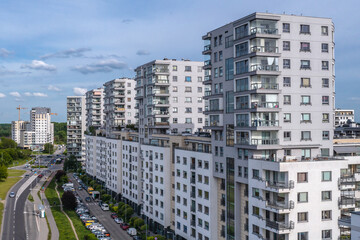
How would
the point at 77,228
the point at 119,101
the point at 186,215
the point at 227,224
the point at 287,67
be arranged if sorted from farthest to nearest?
the point at 119,101
the point at 77,228
the point at 186,215
the point at 227,224
the point at 287,67

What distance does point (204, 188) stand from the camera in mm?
67000

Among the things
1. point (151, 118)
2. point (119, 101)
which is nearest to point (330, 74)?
point (151, 118)

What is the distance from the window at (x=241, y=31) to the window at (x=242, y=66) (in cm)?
391

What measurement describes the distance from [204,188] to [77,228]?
39969 mm

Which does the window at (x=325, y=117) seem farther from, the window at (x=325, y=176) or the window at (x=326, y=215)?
the window at (x=326, y=215)

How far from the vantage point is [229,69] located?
60406 millimetres

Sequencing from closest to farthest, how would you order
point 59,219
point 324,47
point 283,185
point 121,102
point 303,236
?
point 283,185
point 303,236
point 324,47
point 59,219
point 121,102

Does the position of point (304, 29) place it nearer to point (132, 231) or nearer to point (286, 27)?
point (286, 27)

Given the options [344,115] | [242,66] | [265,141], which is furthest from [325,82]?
[344,115]

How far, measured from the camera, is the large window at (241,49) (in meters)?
55.2

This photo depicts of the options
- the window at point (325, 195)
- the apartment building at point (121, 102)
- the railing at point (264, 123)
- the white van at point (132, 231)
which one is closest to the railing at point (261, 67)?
the railing at point (264, 123)

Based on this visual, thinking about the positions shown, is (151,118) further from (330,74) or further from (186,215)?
(330,74)

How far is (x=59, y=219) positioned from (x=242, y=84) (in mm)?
67057

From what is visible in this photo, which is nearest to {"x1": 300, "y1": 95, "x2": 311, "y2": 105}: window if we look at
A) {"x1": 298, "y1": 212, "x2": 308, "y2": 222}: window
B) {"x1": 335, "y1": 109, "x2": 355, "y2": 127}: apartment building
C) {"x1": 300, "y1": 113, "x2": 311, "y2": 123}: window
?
{"x1": 300, "y1": 113, "x2": 311, "y2": 123}: window
